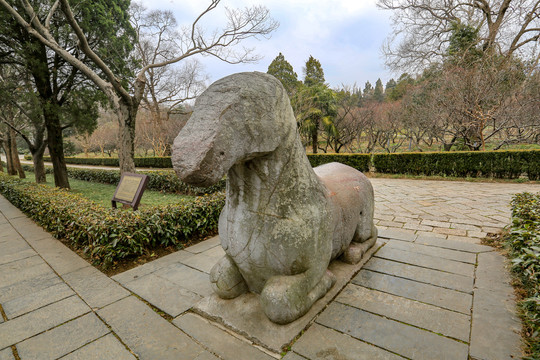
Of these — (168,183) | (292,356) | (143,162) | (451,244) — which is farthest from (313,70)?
(292,356)

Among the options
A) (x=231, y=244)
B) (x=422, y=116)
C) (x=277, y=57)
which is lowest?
(x=231, y=244)

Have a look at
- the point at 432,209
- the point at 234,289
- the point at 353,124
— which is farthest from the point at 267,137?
the point at 353,124

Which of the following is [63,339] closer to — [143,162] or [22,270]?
[22,270]

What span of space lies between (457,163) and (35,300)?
1107 centimetres

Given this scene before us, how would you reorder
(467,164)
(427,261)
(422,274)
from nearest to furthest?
(422,274) < (427,261) < (467,164)

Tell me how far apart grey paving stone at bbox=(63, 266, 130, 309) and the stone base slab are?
889 mm

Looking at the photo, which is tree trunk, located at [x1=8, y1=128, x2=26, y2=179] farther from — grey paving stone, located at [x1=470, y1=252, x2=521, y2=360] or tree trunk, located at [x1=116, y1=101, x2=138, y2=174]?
grey paving stone, located at [x1=470, y1=252, x2=521, y2=360]

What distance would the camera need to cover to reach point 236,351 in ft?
5.02

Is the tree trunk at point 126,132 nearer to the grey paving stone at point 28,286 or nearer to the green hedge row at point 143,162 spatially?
the grey paving stone at point 28,286

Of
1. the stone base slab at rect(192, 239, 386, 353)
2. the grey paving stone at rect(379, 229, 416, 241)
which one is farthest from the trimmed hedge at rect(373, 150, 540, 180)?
the stone base slab at rect(192, 239, 386, 353)

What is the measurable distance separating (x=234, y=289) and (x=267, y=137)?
44.7 inches

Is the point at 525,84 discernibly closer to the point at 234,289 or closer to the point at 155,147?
the point at 234,289

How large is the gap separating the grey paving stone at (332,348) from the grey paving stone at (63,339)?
4.54 ft

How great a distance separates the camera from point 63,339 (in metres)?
1.77
